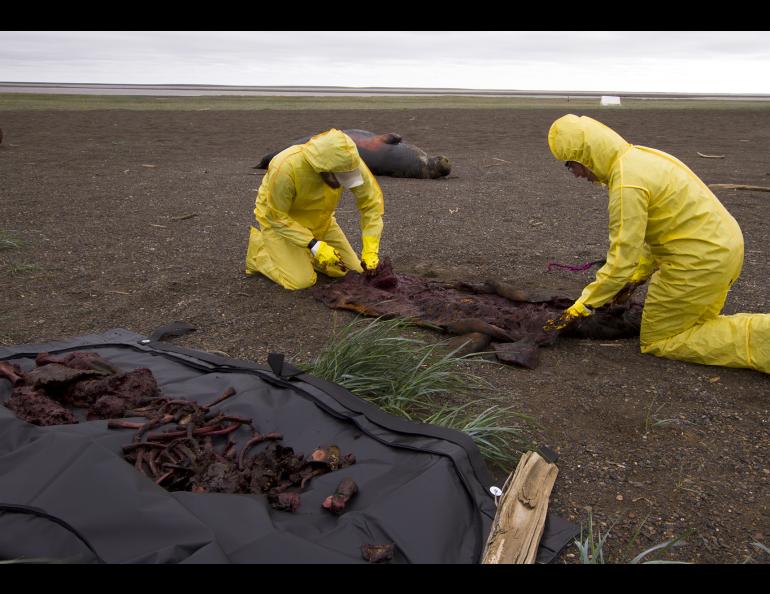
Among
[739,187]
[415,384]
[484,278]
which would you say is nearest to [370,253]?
[484,278]

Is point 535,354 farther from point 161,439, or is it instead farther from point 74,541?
point 74,541

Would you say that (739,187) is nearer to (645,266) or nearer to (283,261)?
(645,266)

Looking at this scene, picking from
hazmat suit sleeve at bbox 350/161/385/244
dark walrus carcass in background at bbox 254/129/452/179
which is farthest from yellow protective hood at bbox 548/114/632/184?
dark walrus carcass in background at bbox 254/129/452/179

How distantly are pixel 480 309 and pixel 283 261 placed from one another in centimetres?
167

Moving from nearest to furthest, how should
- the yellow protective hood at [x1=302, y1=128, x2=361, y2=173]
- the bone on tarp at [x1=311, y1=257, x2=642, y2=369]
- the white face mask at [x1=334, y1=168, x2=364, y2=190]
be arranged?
the bone on tarp at [x1=311, y1=257, x2=642, y2=369] → the yellow protective hood at [x1=302, y1=128, x2=361, y2=173] → the white face mask at [x1=334, y1=168, x2=364, y2=190]

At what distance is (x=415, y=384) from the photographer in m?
3.56

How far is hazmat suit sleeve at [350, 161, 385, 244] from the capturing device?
5.45 metres

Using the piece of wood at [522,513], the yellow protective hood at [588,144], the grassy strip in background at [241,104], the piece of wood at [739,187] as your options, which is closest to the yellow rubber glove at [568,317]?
the yellow protective hood at [588,144]

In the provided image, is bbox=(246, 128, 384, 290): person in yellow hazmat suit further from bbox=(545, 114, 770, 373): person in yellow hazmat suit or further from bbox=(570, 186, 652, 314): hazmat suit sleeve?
bbox=(570, 186, 652, 314): hazmat suit sleeve

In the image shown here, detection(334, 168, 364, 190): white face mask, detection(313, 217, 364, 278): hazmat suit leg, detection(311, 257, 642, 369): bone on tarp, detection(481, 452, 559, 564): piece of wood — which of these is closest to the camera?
detection(481, 452, 559, 564): piece of wood

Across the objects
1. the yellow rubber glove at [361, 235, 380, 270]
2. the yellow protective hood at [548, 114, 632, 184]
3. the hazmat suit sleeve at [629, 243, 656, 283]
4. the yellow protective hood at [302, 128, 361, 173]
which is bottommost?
the yellow rubber glove at [361, 235, 380, 270]

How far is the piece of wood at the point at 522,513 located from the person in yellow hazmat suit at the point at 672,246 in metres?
Answer: 1.50

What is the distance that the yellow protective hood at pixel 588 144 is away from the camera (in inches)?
160

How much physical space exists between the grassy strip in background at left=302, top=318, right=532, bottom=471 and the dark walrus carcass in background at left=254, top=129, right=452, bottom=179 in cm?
767
